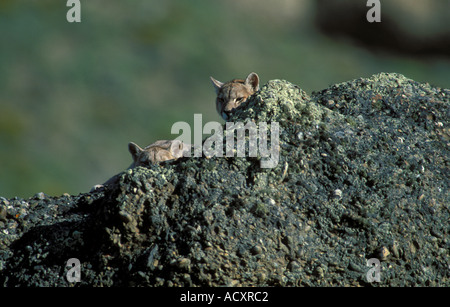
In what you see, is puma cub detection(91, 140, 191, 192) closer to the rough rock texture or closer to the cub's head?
the cub's head

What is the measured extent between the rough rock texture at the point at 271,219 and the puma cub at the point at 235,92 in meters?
4.79

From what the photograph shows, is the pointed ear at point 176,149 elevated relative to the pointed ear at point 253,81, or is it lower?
lower

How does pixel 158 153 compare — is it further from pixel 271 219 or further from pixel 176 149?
pixel 271 219

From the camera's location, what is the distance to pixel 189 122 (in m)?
17.6

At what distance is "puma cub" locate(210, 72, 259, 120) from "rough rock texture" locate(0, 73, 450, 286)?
Result: 15.7 ft

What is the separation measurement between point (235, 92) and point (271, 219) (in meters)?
5.81

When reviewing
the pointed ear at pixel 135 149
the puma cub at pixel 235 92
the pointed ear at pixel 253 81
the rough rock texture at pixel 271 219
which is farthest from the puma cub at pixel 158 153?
the rough rock texture at pixel 271 219

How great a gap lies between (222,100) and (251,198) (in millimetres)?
5854

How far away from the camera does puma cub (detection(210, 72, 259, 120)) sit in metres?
9.06

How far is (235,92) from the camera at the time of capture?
360 inches

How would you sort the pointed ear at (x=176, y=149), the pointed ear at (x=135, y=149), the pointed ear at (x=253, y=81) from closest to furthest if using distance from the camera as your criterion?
the pointed ear at (x=176, y=149)
the pointed ear at (x=135, y=149)
the pointed ear at (x=253, y=81)

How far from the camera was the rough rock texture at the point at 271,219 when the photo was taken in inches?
132

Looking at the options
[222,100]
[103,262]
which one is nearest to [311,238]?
[103,262]

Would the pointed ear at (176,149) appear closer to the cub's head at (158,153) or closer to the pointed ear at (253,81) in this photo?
the cub's head at (158,153)
